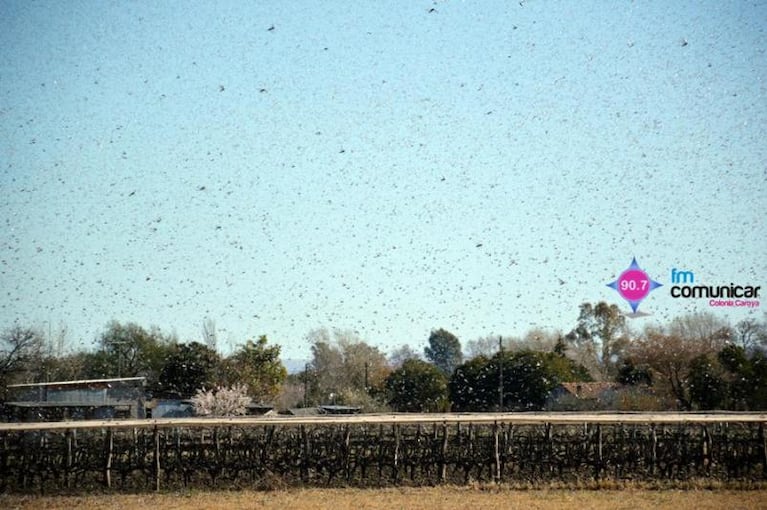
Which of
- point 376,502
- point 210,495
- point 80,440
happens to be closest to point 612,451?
point 376,502

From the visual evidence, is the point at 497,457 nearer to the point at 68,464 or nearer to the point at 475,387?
the point at 68,464

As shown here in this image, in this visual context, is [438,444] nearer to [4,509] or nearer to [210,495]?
[210,495]

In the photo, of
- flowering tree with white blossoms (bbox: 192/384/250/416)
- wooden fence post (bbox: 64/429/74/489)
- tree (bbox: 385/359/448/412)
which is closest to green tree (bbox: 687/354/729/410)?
tree (bbox: 385/359/448/412)

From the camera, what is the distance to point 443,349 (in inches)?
5344

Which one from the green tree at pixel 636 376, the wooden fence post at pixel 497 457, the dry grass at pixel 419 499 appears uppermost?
the green tree at pixel 636 376

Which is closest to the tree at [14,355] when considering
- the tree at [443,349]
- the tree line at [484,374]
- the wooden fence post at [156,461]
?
the tree line at [484,374]

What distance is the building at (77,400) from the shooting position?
5459cm

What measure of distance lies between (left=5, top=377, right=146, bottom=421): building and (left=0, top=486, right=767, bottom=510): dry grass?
26412mm

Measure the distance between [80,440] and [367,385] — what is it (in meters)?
43.3

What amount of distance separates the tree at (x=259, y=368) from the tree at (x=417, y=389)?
9409 mm

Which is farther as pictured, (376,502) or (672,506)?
(376,502)

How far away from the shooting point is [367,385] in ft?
250

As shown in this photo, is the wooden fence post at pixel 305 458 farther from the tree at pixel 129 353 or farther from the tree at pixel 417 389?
the tree at pixel 129 353

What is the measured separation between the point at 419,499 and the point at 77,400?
4324 centimetres
